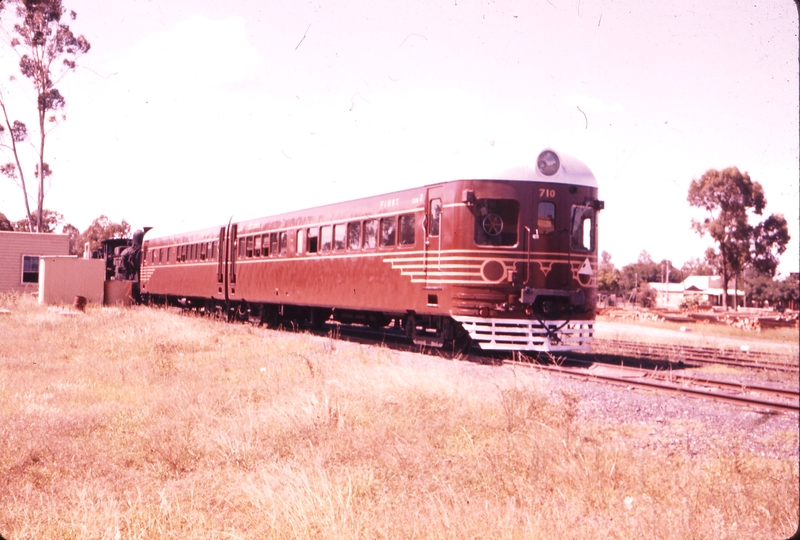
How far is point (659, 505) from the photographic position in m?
5.19

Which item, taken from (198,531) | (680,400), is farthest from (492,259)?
(198,531)

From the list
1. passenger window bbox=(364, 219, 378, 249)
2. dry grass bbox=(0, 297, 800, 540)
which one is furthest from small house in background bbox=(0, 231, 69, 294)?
passenger window bbox=(364, 219, 378, 249)

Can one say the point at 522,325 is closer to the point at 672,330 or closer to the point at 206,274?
the point at 206,274

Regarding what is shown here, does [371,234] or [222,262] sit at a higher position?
[371,234]

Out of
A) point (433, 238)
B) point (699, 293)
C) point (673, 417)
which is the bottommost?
point (673, 417)

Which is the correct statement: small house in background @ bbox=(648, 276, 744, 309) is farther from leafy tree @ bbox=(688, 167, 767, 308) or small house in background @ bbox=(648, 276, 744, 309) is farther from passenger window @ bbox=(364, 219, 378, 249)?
passenger window @ bbox=(364, 219, 378, 249)

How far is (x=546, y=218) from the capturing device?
38.4 ft

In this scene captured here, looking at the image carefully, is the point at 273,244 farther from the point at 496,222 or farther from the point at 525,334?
the point at 525,334

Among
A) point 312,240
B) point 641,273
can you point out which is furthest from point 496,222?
point 641,273

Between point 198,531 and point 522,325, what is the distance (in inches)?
304

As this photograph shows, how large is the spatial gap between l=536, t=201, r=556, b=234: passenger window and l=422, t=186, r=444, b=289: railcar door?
1.60m

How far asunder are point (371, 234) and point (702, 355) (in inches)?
305

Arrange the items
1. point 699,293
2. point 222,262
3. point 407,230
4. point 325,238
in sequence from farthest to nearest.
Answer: point 699,293, point 222,262, point 325,238, point 407,230

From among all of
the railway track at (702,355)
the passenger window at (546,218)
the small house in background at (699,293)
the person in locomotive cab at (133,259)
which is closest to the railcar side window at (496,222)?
the passenger window at (546,218)
